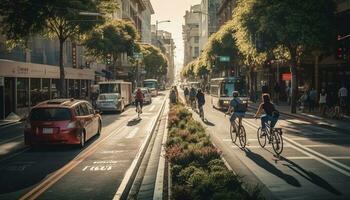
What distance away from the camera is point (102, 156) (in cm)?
1535

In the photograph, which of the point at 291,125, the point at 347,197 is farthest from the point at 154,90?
the point at 347,197

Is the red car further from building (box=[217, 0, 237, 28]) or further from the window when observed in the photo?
building (box=[217, 0, 237, 28])

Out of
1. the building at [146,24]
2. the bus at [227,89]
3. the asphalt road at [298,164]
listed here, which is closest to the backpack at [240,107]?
the asphalt road at [298,164]

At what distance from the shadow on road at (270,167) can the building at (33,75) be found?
2115 cm

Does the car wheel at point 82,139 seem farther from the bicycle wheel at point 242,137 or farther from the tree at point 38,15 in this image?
the tree at point 38,15

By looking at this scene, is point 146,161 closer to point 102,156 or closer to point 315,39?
point 102,156

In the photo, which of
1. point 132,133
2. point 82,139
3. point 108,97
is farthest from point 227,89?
point 82,139

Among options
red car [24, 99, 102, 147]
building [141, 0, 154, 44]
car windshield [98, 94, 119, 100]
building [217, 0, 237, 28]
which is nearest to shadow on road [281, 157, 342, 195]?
red car [24, 99, 102, 147]

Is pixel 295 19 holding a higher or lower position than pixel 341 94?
higher

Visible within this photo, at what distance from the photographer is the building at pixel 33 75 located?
34219mm

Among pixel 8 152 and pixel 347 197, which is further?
pixel 8 152

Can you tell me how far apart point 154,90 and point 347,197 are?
224 ft

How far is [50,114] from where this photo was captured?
16.6 meters

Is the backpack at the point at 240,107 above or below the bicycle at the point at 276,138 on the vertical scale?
above
